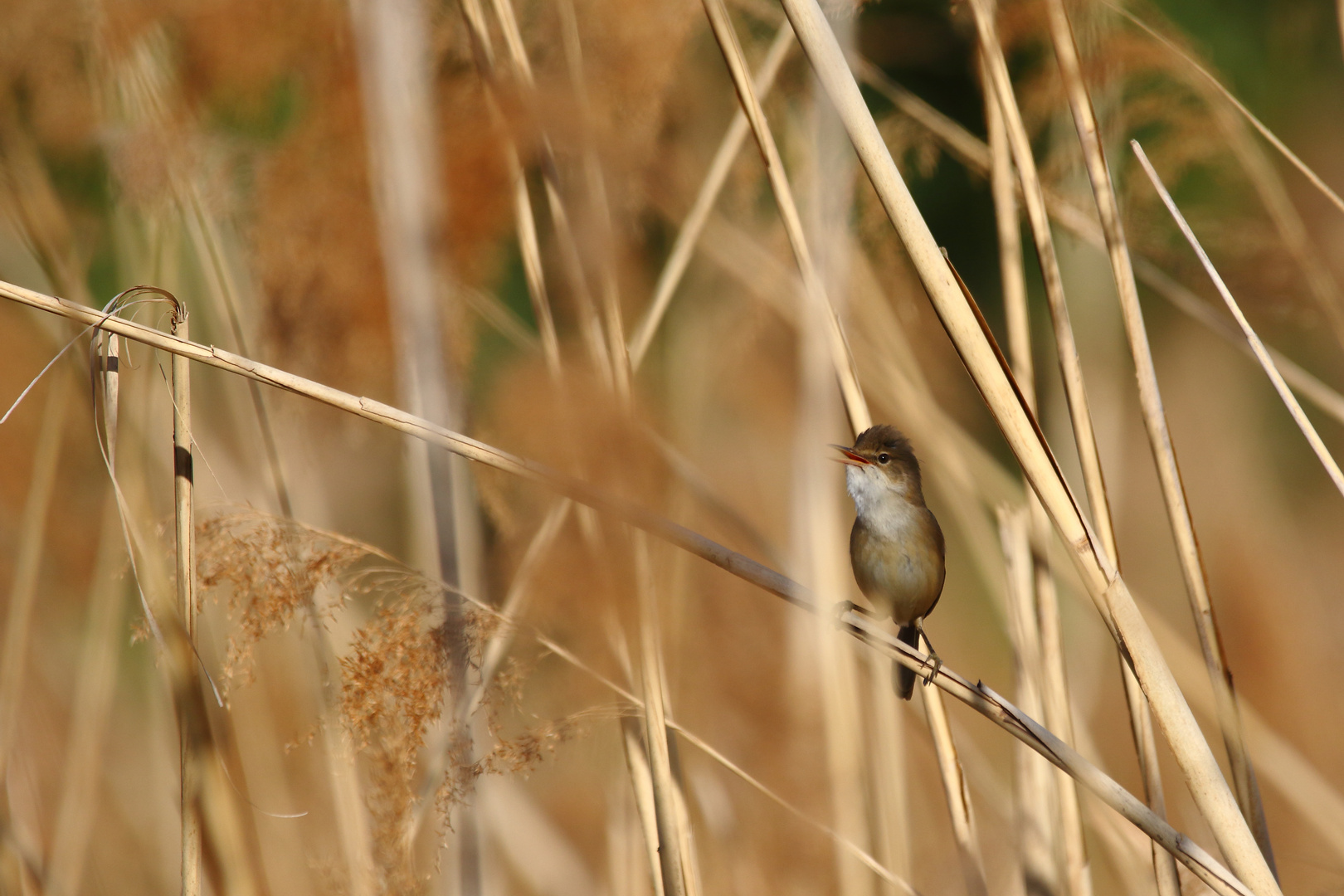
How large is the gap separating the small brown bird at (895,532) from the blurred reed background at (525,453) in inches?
3.0

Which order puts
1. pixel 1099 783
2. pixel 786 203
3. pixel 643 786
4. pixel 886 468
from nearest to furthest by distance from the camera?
pixel 1099 783 → pixel 786 203 → pixel 643 786 → pixel 886 468

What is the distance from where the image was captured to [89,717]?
7.09 feet

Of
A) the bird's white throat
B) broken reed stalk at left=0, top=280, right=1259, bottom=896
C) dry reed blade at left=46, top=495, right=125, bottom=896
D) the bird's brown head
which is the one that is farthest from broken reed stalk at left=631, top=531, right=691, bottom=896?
dry reed blade at left=46, top=495, right=125, bottom=896

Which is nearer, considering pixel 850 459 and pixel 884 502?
pixel 850 459

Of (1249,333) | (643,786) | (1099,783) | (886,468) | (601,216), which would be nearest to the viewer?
(1099,783)

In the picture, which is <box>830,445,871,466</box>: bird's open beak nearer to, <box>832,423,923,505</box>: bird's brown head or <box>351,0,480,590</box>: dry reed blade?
<box>832,423,923,505</box>: bird's brown head

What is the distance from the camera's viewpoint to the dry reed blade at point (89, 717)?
2.14m

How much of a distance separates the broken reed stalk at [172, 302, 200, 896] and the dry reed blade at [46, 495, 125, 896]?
879 millimetres

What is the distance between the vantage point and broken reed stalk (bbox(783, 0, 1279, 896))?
3.12ft

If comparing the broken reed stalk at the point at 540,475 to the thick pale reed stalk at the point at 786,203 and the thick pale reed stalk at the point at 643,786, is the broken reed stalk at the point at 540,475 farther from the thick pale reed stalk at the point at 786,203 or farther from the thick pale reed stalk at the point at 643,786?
the thick pale reed stalk at the point at 643,786

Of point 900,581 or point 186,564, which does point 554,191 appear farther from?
point 900,581

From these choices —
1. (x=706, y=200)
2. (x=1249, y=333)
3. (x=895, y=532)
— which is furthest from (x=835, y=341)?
(x=895, y=532)

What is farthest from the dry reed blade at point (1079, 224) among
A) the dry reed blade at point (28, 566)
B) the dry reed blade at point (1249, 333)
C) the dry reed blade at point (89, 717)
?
the dry reed blade at point (89, 717)

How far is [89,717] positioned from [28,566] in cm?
39
